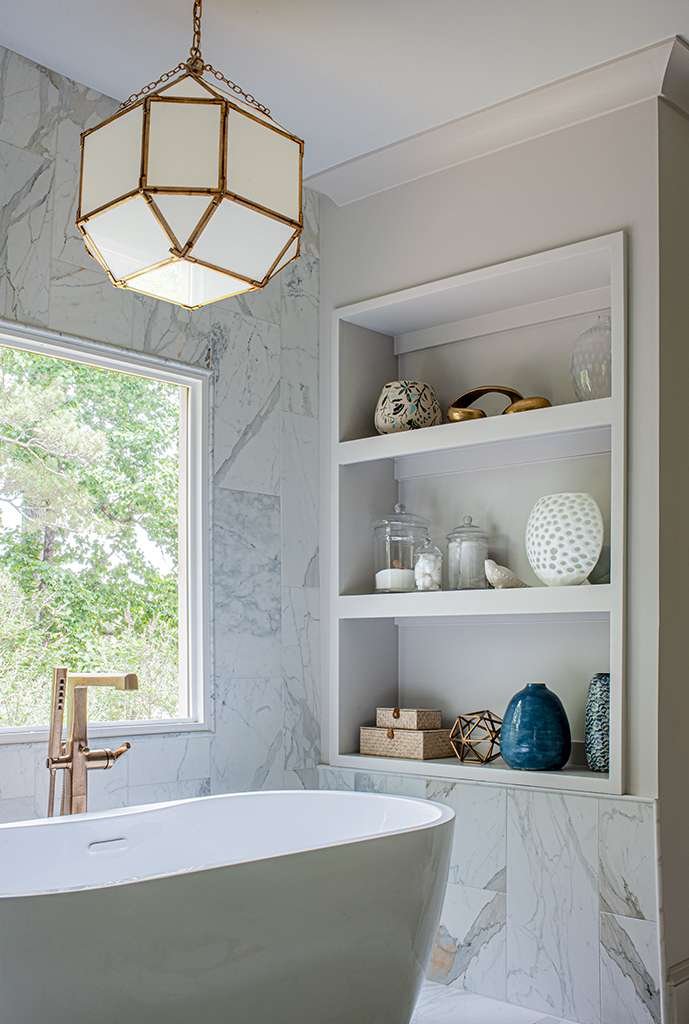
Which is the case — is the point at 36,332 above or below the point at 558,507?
above

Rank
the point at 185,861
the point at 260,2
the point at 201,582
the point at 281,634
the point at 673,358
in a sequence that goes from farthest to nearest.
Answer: the point at 281,634, the point at 201,582, the point at 673,358, the point at 185,861, the point at 260,2

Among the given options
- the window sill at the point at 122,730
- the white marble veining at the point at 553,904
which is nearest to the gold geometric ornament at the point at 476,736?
the white marble veining at the point at 553,904

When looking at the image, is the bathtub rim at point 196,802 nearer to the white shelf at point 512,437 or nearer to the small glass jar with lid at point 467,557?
the small glass jar with lid at point 467,557

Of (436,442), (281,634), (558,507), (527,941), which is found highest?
(436,442)

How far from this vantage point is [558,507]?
3047 millimetres

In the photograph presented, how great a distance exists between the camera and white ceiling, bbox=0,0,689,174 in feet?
8.51

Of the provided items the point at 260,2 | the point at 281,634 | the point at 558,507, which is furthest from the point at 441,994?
the point at 260,2

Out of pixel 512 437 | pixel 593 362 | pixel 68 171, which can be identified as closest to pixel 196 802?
pixel 512 437

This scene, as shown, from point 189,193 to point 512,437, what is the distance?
4.65 feet

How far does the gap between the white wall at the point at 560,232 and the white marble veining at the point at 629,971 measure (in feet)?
1.15

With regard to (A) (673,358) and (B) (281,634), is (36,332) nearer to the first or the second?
(B) (281,634)

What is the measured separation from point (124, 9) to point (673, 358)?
1697 mm

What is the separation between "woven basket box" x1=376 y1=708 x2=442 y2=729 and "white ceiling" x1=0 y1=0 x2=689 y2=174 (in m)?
1.85

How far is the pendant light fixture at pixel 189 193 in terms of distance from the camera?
2.08 metres
